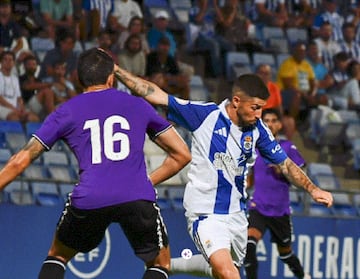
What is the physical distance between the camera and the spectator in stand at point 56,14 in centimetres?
1756

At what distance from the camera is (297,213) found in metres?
15.8

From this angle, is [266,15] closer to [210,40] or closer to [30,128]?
[210,40]

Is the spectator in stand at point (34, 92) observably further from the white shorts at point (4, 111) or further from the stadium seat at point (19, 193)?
the stadium seat at point (19, 193)

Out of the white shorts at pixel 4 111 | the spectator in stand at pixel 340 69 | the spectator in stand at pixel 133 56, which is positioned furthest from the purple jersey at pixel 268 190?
the spectator in stand at pixel 340 69

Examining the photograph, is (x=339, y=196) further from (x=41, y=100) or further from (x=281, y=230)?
(x=41, y=100)

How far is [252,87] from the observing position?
978 centimetres

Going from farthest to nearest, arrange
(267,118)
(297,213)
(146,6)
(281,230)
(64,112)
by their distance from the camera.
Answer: (146,6) → (297,213) → (281,230) → (267,118) → (64,112)

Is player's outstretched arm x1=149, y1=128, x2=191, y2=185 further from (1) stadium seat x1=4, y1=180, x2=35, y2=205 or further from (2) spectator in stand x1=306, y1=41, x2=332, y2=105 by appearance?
(2) spectator in stand x1=306, y1=41, x2=332, y2=105

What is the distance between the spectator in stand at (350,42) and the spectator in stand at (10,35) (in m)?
6.40

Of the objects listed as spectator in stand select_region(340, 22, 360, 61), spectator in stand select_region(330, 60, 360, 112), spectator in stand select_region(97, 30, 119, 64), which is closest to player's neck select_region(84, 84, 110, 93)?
spectator in stand select_region(97, 30, 119, 64)

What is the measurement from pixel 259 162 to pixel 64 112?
593cm

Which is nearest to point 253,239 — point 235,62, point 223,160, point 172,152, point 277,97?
point 223,160

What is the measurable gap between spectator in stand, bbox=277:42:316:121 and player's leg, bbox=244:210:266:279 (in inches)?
204

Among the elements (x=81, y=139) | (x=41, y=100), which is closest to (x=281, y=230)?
(x=41, y=100)
